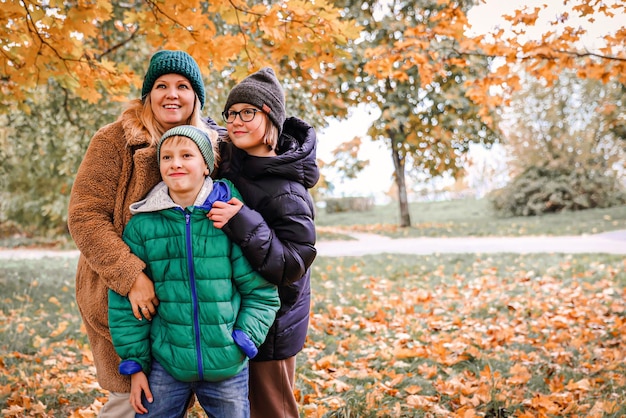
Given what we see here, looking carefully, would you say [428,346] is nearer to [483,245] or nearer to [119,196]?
[119,196]

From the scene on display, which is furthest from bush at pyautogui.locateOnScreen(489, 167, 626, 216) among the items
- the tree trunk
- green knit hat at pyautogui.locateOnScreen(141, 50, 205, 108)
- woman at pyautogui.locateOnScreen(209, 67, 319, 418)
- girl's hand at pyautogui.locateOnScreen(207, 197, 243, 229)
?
girl's hand at pyautogui.locateOnScreen(207, 197, 243, 229)

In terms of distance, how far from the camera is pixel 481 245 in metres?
11.2

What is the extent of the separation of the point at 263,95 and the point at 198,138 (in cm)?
38

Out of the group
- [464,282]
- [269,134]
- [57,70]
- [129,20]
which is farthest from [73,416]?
[464,282]

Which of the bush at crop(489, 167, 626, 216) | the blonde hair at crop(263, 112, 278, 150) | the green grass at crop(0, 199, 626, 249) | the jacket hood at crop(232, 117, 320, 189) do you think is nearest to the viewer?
the jacket hood at crop(232, 117, 320, 189)

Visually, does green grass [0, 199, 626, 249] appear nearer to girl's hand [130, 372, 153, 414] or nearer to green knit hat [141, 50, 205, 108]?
green knit hat [141, 50, 205, 108]

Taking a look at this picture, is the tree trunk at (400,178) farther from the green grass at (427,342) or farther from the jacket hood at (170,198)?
the jacket hood at (170,198)

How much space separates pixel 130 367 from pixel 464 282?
6.16 meters

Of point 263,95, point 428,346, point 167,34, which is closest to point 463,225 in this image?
point 428,346

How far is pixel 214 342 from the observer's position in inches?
70.6

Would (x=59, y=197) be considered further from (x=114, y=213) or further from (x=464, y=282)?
(x=114, y=213)

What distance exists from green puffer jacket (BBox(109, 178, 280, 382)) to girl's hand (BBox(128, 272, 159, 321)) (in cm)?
3

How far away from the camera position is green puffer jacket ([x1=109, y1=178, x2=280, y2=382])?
1794 millimetres

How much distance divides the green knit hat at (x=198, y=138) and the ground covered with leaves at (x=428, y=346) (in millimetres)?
1862
